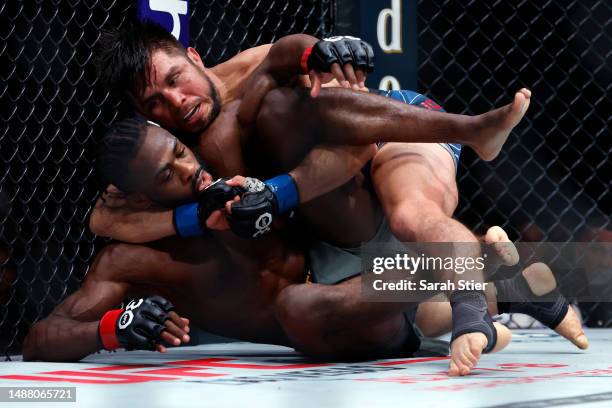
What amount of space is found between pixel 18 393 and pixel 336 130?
0.80 meters

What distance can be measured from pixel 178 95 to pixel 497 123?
681 millimetres

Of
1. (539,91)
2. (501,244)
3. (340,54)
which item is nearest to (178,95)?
(340,54)

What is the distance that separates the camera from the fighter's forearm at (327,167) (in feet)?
6.23

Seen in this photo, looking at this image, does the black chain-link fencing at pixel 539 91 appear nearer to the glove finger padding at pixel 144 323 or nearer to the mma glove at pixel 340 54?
the mma glove at pixel 340 54

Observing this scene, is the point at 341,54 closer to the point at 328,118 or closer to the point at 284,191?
the point at 328,118

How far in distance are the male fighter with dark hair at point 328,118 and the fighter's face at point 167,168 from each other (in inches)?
3.6

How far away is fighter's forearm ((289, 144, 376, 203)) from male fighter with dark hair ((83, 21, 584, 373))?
28 millimetres

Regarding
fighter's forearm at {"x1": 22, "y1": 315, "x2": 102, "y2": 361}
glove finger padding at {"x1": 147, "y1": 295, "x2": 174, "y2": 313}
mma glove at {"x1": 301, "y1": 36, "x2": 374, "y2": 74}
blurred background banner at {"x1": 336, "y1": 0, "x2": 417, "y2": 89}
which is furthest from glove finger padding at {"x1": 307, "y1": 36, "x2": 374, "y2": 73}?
blurred background banner at {"x1": 336, "y1": 0, "x2": 417, "y2": 89}

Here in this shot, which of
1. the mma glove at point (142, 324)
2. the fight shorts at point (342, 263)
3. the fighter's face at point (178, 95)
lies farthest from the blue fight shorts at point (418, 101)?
the mma glove at point (142, 324)

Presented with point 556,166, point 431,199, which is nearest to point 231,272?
point 431,199

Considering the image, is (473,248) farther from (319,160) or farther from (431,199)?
(319,160)

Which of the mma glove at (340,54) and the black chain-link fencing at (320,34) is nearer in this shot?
the mma glove at (340,54)

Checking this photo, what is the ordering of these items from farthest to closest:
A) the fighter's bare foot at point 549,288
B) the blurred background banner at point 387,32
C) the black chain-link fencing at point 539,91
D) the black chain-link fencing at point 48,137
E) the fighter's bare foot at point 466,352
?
the black chain-link fencing at point 539,91, the blurred background banner at point 387,32, the black chain-link fencing at point 48,137, the fighter's bare foot at point 549,288, the fighter's bare foot at point 466,352

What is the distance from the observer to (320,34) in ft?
9.89
